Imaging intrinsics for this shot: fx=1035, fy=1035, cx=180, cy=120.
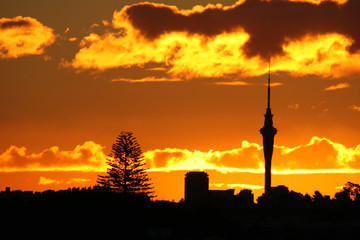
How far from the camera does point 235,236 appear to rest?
408 feet

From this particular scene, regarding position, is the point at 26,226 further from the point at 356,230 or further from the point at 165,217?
the point at 356,230

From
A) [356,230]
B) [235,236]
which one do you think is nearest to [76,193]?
[235,236]

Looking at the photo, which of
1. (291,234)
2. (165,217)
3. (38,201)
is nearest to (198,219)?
(165,217)

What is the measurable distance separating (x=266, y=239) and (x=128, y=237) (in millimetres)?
16492

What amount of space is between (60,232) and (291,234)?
28.1m

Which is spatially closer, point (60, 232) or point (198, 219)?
point (60, 232)

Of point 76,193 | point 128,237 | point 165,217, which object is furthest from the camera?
point 76,193

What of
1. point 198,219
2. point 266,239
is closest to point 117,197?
point 198,219

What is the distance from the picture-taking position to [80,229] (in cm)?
12219

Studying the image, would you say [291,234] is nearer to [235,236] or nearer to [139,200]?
[235,236]

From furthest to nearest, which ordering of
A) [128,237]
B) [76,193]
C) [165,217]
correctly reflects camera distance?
[76,193], [165,217], [128,237]

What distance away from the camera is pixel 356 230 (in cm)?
13725

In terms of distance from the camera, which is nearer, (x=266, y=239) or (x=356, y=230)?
(x=266, y=239)

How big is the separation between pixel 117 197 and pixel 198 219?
1244cm
